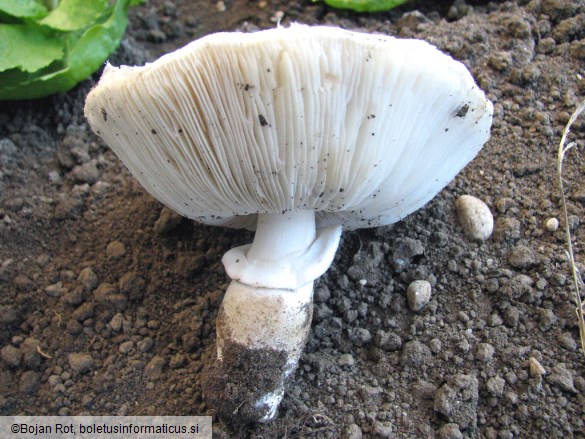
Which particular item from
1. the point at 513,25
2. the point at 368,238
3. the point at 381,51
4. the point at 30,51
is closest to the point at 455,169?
the point at 368,238

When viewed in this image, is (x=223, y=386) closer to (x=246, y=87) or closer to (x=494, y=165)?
(x=246, y=87)

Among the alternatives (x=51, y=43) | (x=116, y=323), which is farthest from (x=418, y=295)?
(x=51, y=43)

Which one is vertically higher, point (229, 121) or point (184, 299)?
point (229, 121)

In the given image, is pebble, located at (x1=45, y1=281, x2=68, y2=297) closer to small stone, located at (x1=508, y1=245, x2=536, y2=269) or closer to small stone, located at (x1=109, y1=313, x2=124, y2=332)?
small stone, located at (x1=109, y1=313, x2=124, y2=332)

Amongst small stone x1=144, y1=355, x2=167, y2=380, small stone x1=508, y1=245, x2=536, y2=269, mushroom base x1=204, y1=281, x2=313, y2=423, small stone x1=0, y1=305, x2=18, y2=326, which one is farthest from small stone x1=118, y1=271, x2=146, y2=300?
small stone x1=508, y1=245, x2=536, y2=269

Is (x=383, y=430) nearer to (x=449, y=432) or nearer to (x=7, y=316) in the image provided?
(x=449, y=432)

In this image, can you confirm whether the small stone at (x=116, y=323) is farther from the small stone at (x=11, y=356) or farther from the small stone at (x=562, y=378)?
the small stone at (x=562, y=378)

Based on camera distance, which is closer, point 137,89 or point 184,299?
point 137,89

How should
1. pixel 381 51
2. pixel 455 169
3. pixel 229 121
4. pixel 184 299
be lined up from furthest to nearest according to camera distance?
pixel 184 299 → pixel 455 169 → pixel 229 121 → pixel 381 51
